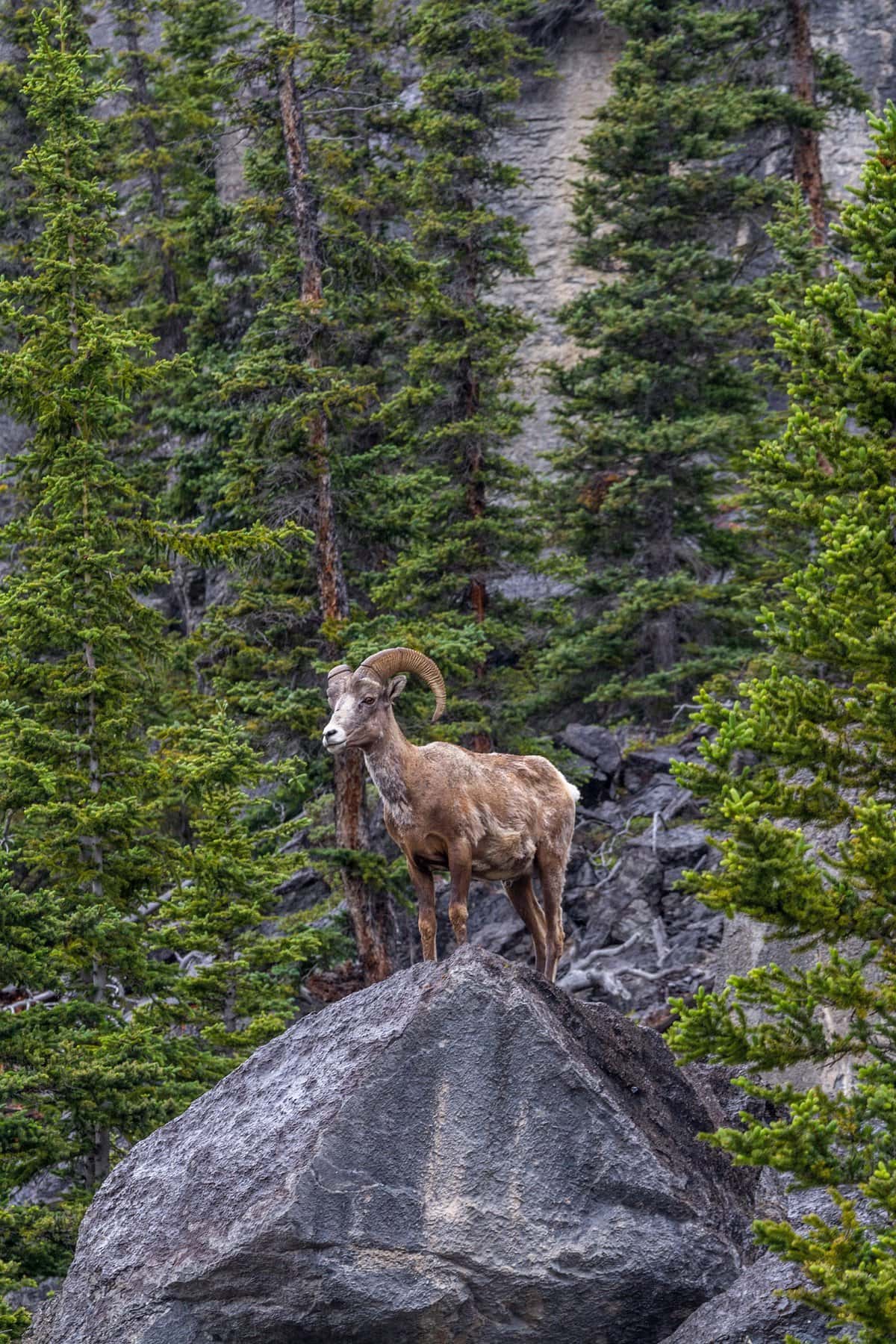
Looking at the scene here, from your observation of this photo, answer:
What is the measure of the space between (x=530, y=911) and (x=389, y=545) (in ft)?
35.0

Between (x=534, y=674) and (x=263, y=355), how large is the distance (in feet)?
24.1

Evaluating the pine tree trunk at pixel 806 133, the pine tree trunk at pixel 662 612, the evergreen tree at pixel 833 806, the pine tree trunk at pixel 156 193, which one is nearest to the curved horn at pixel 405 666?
the evergreen tree at pixel 833 806

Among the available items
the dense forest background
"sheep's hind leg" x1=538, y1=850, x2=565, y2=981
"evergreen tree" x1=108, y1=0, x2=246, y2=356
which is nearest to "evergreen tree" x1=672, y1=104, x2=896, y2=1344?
the dense forest background

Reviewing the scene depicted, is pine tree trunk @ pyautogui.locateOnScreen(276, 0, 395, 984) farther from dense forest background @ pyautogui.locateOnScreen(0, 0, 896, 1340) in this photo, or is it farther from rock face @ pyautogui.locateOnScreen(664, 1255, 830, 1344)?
rock face @ pyautogui.locateOnScreen(664, 1255, 830, 1344)

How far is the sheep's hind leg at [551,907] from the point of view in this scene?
1245cm

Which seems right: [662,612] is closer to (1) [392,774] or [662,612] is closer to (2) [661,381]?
(2) [661,381]

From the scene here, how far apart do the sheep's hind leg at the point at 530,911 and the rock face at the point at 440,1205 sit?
3.99 ft

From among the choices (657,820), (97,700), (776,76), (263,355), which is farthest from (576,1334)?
(776,76)

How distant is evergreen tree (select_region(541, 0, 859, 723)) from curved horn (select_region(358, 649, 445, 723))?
477 inches

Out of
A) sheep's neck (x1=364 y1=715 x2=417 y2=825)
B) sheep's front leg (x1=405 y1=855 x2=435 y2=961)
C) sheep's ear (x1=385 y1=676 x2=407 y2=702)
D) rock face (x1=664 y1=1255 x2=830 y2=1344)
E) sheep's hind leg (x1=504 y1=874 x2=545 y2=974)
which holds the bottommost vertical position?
rock face (x1=664 y1=1255 x2=830 y2=1344)

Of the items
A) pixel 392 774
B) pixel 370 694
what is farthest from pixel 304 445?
pixel 392 774

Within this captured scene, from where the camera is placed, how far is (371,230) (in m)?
30.2

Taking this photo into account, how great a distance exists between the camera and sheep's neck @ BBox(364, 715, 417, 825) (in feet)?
38.3

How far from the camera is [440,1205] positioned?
10.6 meters
